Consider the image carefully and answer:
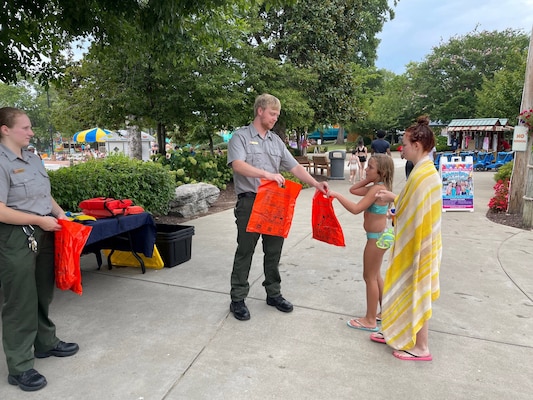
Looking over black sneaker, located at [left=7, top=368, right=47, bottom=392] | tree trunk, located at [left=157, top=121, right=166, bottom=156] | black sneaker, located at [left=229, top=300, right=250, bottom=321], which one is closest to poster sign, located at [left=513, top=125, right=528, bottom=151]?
black sneaker, located at [left=229, top=300, right=250, bottom=321]

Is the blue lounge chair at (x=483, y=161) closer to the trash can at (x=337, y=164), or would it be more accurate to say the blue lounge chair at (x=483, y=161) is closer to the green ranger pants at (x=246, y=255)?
the trash can at (x=337, y=164)

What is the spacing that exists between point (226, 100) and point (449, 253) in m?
7.10

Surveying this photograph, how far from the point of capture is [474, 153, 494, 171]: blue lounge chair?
64.0ft

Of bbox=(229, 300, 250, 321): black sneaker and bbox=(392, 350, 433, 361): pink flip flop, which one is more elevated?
bbox=(229, 300, 250, 321): black sneaker

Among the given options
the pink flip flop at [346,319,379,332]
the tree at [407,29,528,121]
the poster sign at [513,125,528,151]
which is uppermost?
the tree at [407,29,528,121]

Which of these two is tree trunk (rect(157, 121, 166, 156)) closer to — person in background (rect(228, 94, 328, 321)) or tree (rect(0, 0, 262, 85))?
tree (rect(0, 0, 262, 85))

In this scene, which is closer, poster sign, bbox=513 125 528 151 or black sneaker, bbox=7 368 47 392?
black sneaker, bbox=7 368 47 392

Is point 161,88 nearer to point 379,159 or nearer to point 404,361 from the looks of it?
point 379,159

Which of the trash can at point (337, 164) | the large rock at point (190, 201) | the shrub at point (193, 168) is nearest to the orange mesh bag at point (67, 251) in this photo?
the large rock at point (190, 201)

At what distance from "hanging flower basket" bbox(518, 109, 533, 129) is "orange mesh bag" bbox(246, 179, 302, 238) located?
6395 mm

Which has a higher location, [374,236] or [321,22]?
[321,22]

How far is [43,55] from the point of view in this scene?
20.1ft

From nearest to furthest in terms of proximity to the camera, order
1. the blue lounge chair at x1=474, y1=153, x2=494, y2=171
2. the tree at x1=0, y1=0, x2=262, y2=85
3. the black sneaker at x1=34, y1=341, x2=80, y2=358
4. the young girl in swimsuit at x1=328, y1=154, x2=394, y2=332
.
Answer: the black sneaker at x1=34, y1=341, x2=80, y2=358
the young girl in swimsuit at x1=328, y1=154, x2=394, y2=332
the tree at x1=0, y1=0, x2=262, y2=85
the blue lounge chair at x1=474, y1=153, x2=494, y2=171

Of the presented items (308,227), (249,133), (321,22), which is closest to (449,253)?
(308,227)
